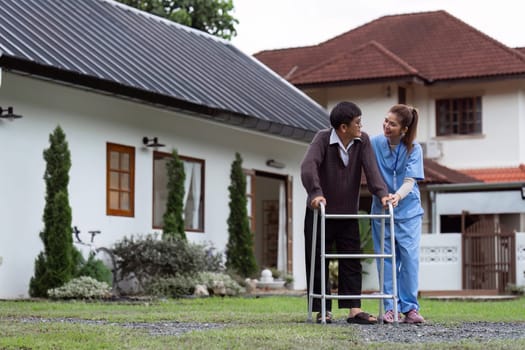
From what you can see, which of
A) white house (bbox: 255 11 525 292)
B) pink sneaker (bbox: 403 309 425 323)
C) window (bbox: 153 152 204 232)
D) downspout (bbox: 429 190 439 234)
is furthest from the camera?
white house (bbox: 255 11 525 292)

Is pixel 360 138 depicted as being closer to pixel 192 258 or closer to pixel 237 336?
pixel 237 336

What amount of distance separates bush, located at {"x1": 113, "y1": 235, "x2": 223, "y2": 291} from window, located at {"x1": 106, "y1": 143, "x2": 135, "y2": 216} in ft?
2.41

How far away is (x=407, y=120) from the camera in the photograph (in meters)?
9.71

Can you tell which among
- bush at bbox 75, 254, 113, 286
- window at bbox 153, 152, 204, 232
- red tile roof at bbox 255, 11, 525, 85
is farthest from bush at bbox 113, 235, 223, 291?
red tile roof at bbox 255, 11, 525, 85

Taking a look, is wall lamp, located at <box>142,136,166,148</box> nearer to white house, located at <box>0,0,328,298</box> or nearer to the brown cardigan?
white house, located at <box>0,0,328,298</box>

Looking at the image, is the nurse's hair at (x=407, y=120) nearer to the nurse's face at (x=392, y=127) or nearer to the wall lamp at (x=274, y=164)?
the nurse's face at (x=392, y=127)

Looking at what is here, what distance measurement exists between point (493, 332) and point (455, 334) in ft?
1.44

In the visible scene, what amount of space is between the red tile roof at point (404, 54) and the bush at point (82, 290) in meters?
18.0

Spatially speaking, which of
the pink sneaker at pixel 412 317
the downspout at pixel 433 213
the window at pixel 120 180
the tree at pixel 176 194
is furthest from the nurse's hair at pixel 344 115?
the downspout at pixel 433 213

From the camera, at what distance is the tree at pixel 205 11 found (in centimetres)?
3912

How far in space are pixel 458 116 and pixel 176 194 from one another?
1637 cm

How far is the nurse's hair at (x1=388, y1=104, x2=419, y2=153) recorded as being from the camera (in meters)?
9.68

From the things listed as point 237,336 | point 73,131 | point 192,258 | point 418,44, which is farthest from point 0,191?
point 418,44

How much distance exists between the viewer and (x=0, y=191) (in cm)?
1586
